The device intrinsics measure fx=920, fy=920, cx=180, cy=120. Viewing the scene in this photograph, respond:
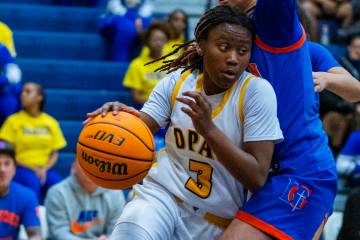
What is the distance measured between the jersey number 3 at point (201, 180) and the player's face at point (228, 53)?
0.38 m

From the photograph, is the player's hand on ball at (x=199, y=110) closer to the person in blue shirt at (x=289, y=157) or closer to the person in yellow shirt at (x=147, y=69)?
the person in blue shirt at (x=289, y=157)

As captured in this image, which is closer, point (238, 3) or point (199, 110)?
point (199, 110)

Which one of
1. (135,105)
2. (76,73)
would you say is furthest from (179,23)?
(135,105)

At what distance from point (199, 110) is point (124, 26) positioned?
6540mm

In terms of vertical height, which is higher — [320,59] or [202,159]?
[320,59]

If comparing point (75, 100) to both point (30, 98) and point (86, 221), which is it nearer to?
point (30, 98)

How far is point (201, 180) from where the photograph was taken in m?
4.13

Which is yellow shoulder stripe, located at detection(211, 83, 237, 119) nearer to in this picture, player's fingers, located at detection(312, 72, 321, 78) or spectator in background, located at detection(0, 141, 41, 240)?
player's fingers, located at detection(312, 72, 321, 78)

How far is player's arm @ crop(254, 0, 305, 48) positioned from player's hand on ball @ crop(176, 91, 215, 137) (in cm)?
46

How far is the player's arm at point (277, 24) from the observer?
13.0 ft

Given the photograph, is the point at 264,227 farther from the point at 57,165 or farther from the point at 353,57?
the point at 353,57

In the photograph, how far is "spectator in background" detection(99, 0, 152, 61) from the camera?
10.2 m

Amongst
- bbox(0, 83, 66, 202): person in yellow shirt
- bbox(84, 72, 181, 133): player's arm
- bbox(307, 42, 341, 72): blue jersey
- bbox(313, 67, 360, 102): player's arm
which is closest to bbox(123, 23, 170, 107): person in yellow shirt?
bbox(0, 83, 66, 202): person in yellow shirt

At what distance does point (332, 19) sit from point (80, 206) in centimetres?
558
